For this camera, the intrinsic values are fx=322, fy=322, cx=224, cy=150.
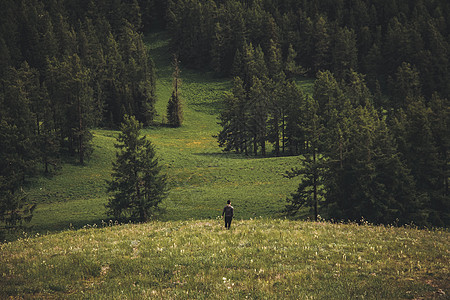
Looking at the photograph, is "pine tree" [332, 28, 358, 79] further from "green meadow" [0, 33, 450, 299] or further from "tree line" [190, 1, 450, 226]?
"green meadow" [0, 33, 450, 299]

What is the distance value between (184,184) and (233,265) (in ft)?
143

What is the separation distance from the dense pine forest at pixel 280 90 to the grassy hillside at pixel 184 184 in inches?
123

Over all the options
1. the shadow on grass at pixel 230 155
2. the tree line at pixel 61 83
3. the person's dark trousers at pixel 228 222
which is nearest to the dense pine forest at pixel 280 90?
the tree line at pixel 61 83

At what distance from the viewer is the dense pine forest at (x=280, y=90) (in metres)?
34.5

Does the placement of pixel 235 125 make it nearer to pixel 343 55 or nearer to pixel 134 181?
pixel 134 181

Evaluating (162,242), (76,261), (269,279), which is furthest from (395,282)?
(76,261)

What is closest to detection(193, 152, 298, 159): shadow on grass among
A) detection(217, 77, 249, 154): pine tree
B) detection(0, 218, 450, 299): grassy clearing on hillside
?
detection(217, 77, 249, 154): pine tree

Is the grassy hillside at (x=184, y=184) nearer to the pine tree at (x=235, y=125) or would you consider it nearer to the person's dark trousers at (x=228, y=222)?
the pine tree at (x=235, y=125)

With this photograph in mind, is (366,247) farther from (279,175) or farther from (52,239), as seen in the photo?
(279,175)

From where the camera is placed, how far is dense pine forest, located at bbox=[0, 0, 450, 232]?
34.5 m

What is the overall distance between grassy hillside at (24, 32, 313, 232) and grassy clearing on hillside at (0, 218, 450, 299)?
69.1 feet

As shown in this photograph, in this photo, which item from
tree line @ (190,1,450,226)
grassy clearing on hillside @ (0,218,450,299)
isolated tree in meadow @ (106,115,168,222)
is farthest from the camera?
isolated tree in meadow @ (106,115,168,222)

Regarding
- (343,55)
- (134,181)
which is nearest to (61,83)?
(134,181)

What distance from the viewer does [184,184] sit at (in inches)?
2098
